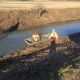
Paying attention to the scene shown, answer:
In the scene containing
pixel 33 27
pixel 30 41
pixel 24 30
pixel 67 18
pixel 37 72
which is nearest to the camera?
pixel 37 72

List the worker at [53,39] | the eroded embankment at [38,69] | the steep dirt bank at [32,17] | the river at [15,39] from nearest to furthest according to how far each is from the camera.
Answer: the eroded embankment at [38,69] < the worker at [53,39] < the river at [15,39] < the steep dirt bank at [32,17]

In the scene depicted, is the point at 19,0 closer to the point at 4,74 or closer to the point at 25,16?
the point at 25,16

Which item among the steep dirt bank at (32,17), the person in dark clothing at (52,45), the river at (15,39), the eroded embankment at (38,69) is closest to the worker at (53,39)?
the person in dark clothing at (52,45)

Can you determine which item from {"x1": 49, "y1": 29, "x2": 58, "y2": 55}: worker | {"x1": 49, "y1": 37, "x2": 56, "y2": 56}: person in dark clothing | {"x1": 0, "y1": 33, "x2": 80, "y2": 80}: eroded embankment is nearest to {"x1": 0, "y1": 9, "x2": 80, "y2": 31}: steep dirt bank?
{"x1": 49, "y1": 37, "x2": 56, "y2": 56}: person in dark clothing

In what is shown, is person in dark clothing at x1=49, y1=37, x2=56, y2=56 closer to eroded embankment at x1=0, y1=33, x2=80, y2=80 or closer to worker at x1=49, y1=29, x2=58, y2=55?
worker at x1=49, y1=29, x2=58, y2=55

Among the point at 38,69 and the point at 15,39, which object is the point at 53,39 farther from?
the point at 15,39

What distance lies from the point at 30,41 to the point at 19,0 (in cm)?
4171

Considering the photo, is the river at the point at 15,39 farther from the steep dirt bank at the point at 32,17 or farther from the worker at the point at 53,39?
the worker at the point at 53,39

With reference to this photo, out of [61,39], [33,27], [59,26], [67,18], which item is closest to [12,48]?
[61,39]

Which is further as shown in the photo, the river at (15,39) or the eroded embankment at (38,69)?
the river at (15,39)

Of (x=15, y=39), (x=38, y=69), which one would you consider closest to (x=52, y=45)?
(x=38, y=69)

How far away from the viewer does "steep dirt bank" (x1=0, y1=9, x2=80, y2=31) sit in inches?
1722

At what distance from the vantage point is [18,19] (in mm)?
45656

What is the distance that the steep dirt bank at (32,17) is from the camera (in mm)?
43750
